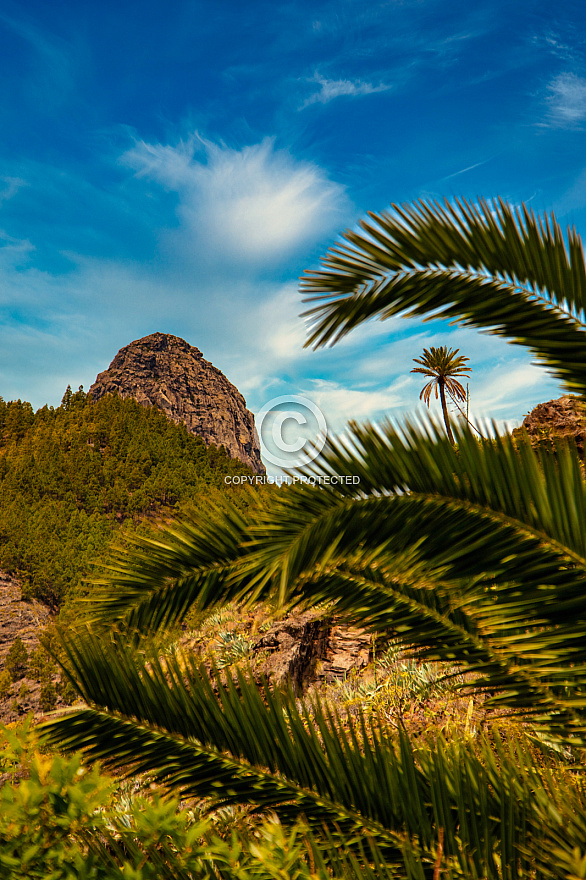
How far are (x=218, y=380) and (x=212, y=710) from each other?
2279 inches

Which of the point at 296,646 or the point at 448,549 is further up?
the point at 448,549

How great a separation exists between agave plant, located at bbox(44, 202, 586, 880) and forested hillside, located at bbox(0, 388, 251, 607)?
1452cm

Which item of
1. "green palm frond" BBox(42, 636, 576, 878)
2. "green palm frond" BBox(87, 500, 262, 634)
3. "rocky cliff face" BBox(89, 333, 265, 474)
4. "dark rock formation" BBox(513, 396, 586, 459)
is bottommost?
"green palm frond" BBox(42, 636, 576, 878)

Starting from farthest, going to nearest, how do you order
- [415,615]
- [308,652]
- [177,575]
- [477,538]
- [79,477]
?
[79,477] < [308,652] < [415,615] < [177,575] < [477,538]

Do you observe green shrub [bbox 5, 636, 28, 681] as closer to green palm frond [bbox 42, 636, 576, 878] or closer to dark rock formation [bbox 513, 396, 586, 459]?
dark rock formation [bbox 513, 396, 586, 459]

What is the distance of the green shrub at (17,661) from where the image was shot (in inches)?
587

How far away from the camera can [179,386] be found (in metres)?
55.3

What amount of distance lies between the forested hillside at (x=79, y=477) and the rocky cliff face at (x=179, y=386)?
28748 millimetres

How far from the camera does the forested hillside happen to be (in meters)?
18.2

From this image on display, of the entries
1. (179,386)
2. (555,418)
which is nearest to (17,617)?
(555,418)

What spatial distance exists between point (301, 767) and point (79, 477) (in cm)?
2035

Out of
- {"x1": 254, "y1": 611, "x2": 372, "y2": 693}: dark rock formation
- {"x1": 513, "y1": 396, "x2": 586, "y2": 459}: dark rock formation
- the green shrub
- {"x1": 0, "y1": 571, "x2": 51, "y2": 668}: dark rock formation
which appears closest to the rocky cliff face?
{"x1": 0, "y1": 571, "x2": 51, "y2": 668}: dark rock formation

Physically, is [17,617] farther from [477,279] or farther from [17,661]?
[477,279]

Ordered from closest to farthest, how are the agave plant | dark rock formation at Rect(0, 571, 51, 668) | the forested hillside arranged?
the agave plant, dark rock formation at Rect(0, 571, 51, 668), the forested hillside
